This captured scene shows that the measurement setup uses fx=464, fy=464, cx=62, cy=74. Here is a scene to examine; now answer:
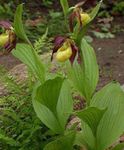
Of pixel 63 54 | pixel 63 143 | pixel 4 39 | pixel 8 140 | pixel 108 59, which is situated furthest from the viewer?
pixel 108 59

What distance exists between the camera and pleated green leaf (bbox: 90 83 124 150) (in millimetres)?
1812

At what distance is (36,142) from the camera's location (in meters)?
2.00

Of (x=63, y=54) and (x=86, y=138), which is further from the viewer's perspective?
(x=86, y=138)

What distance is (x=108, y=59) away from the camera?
379 centimetres

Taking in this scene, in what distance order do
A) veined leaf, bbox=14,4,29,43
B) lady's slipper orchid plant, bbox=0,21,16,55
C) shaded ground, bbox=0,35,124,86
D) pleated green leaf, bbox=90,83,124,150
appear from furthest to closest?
shaded ground, bbox=0,35,124,86 < pleated green leaf, bbox=90,83,124,150 < lady's slipper orchid plant, bbox=0,21,16,55 < veined leaf, bbox=14,4,29,43

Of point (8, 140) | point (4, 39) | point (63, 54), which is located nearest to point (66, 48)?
point (63, 54)

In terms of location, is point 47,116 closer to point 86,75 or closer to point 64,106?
point 64,106

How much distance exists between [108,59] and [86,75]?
75.4 inches

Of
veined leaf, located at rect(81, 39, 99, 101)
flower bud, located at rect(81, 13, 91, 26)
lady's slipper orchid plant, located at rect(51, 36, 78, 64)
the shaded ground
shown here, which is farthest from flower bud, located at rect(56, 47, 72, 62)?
the shaded ground

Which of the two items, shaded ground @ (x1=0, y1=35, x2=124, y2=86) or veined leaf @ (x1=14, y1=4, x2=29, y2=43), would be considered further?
shaded ground @ (x1=0, y1=35, x2=124, y2=86)

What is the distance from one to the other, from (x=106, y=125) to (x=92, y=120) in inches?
6.2

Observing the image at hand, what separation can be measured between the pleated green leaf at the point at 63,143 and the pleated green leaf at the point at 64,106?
0.26 feet

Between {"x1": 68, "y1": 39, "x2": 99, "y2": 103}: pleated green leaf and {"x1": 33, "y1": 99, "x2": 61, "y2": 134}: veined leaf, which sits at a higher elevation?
{"x1": 68, "y1": 39, "x2": 99, "y2": 103}: pleated green leaf

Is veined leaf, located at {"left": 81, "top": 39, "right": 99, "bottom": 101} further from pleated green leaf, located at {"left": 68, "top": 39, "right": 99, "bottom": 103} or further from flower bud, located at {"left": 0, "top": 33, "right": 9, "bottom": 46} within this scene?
flower bud, located at {"left": 0, "top": 33, "right": 9, "bottom": 46}
